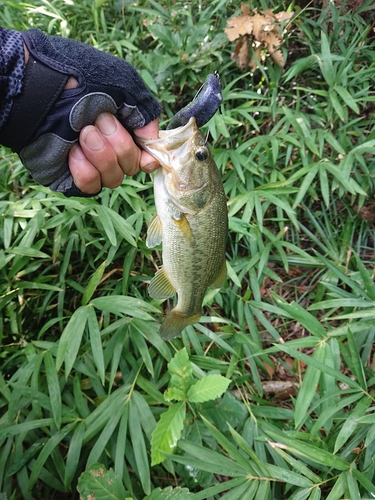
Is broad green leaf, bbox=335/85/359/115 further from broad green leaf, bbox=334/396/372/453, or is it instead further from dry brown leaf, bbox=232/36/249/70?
broad green leaf, bbox=334/396/372/453

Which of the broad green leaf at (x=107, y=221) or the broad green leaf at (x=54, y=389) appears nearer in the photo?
the broad green leaf at (x=54, y=389)

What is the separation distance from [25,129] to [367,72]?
2.86 meters

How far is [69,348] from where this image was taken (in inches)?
87.5

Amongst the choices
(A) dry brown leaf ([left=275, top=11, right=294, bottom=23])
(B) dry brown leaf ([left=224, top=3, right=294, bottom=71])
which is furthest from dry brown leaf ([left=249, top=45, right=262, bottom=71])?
(A) dry brown leaf ([left=275, top=11, right=294, bottom=23])

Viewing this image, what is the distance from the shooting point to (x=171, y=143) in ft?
5.08

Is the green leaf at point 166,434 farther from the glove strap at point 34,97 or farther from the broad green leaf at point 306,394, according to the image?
the glove strap at point 34,97

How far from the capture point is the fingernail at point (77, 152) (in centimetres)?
149

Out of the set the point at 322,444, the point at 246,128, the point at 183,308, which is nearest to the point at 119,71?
the point at 183,308

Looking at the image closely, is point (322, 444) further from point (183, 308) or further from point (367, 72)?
point (367, 72)

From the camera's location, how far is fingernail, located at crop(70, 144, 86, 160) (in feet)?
4.88

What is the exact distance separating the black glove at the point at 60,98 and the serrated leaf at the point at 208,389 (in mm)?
1219

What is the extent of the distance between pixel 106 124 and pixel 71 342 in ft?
4.18

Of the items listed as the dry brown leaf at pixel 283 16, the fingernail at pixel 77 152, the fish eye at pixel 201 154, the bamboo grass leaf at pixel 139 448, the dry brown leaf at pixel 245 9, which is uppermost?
the fingernail at pixel 77 152

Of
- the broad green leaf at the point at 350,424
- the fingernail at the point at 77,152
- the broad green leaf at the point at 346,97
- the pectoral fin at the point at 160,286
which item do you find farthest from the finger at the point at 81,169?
the broad green leaf at the point at 346,97
